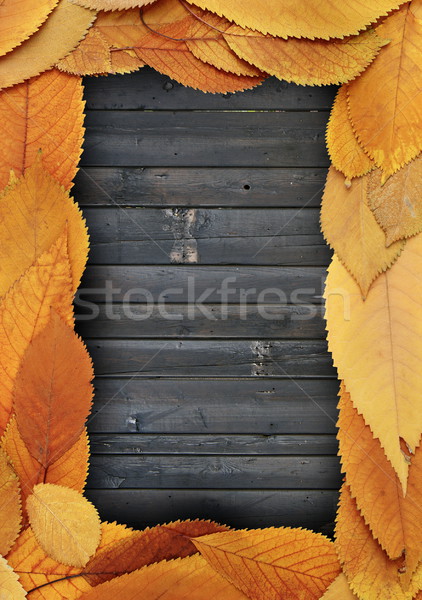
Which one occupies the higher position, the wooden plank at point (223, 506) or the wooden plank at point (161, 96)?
the wooden plank at point (161, 96)

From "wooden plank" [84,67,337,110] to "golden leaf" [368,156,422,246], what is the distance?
26 cm

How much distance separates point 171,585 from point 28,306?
2.29 ft

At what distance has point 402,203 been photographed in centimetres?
96

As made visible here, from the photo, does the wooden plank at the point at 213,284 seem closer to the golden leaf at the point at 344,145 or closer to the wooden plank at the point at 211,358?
the wooden plank at the point at 211,358

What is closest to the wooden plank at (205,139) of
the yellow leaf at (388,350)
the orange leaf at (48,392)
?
the yellow leaf at (388,350)

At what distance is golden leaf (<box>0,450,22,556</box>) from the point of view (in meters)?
0.94

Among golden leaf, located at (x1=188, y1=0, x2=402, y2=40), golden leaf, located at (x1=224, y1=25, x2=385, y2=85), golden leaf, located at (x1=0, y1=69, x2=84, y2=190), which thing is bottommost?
golden leaf, located at (x1=0, y1=69, x2=84, y2=190)

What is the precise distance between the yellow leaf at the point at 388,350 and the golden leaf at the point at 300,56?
1.38ft

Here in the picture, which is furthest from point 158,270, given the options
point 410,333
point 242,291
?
point 410,333

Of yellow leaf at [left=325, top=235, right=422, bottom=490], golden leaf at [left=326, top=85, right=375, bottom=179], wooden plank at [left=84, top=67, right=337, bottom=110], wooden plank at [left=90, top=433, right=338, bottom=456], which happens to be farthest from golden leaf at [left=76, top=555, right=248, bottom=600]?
wooden plank at [left=84, top=67, right=337, bottom=110]

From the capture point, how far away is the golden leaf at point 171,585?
36.6 inches

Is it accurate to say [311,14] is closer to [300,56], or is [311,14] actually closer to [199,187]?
[300,56]

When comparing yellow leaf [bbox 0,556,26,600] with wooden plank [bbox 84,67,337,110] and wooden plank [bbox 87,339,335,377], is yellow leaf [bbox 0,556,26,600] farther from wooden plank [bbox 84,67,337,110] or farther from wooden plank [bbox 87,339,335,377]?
wooden plank [bbox 84,67,337,110]

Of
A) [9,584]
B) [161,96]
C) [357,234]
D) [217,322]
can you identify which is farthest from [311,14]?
[9,584]
